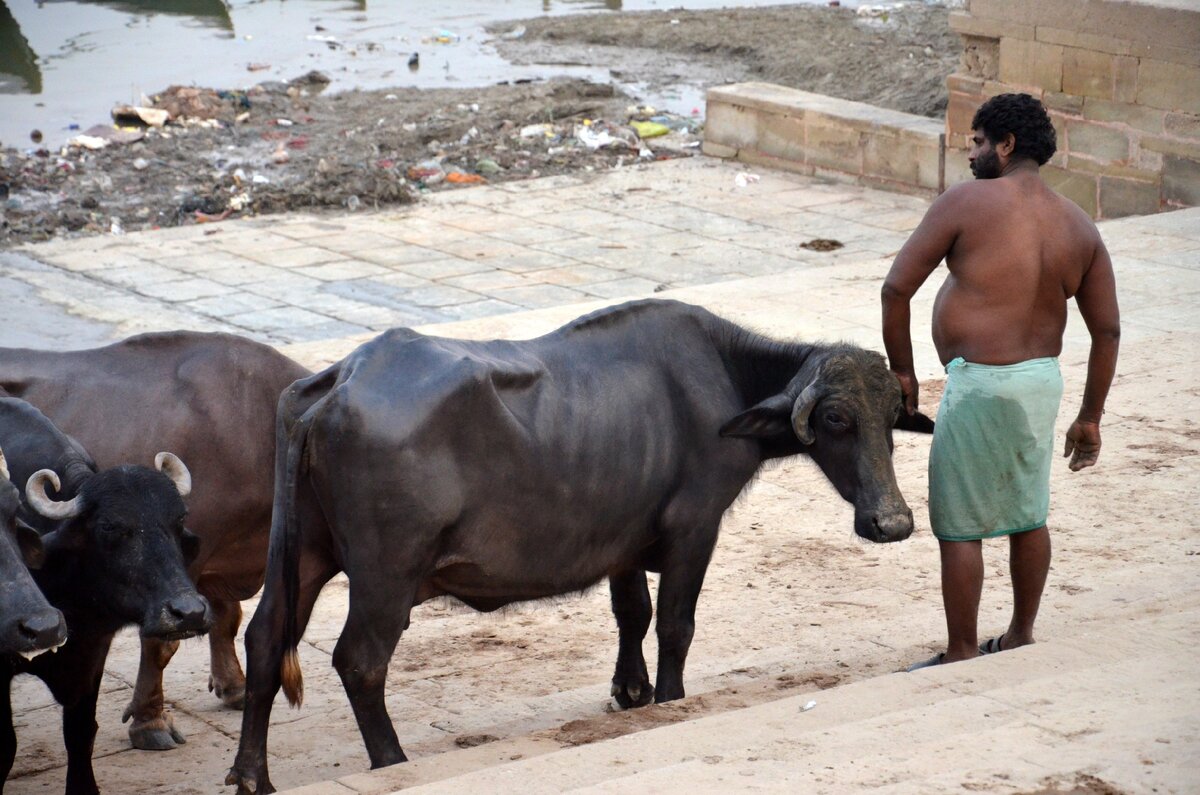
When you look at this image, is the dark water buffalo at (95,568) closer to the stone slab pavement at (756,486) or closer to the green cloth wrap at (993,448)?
the stone slab pavement at (756,486)

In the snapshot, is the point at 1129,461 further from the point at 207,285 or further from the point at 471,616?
the point at 207,285

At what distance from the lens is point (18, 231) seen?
1396 centimetres

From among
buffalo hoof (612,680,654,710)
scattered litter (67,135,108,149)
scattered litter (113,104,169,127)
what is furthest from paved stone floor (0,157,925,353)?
buffalo hoof (612,680,654,710)

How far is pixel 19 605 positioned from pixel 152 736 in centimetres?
119

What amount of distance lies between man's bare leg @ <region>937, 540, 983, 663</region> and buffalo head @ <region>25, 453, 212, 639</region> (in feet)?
7.82

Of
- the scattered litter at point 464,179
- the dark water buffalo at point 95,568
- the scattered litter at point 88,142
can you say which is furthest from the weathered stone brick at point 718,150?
the dark water buffalo at point 95,568

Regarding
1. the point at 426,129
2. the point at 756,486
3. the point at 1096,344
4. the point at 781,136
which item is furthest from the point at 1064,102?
the point at 1096,344

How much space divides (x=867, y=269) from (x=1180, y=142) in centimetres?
354

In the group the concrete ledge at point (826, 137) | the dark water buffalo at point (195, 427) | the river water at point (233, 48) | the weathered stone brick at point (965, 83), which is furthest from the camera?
the river water at point (233, 48)

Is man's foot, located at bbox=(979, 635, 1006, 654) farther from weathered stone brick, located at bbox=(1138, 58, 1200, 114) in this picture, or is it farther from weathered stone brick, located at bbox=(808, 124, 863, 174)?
weathered stone brick, located at bbox=(808, 124, 863, 174)

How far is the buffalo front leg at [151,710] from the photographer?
18.2 ft

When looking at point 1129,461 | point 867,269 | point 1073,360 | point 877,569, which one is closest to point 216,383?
point 877,569

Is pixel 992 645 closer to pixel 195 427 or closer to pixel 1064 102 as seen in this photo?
pixel 195 427

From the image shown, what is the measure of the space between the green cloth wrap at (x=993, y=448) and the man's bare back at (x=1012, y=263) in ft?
0.25
